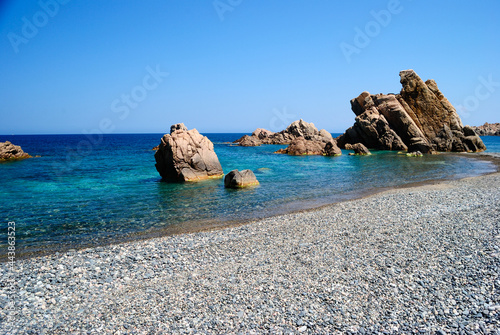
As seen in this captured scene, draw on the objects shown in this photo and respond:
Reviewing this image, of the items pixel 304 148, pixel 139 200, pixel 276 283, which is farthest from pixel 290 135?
pixel 276 283

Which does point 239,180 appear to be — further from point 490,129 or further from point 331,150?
point 490,129

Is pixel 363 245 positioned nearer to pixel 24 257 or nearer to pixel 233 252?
pixel 233 252

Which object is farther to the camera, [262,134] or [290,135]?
[262,134]

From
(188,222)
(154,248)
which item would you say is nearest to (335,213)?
(188,222)

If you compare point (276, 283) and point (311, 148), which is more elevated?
point (311, 148)

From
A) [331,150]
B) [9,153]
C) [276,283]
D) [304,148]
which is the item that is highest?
[304,148]

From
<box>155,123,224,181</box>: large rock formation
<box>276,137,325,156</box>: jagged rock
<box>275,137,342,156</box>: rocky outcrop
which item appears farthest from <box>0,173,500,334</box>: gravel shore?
<box>276,137,325,156</box>: jagged rock

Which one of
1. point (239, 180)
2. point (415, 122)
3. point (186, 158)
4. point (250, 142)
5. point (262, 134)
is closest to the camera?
point (239, 180)

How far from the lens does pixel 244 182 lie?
29359 millimetres

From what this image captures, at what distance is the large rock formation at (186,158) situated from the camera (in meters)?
33.2

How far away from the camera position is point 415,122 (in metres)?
74.7

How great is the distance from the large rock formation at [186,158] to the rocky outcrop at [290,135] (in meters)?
58.7

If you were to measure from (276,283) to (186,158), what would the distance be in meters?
25.7

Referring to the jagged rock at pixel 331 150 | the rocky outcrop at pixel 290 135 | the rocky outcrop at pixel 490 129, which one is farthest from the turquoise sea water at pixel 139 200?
the rocky outcrop at pixel 490 129
